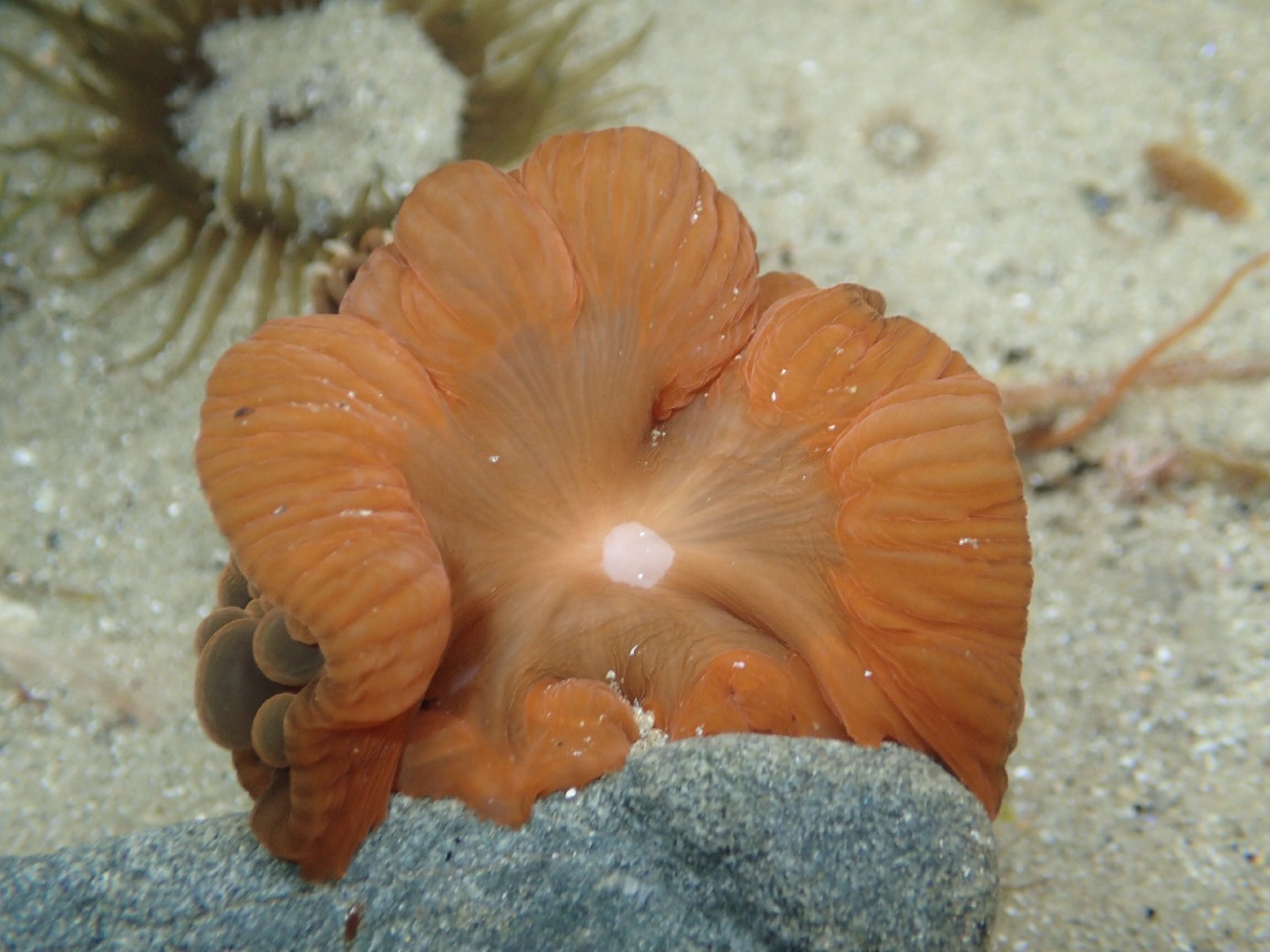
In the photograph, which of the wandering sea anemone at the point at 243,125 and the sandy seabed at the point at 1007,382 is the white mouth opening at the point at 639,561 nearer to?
the sandy seabed at the point at 1007,382

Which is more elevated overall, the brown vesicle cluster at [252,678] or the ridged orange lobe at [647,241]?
the ridged orange lobe at [647,241]

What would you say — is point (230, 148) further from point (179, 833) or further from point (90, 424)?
point (179, 833)

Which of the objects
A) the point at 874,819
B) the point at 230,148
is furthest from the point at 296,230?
the point at 874,819

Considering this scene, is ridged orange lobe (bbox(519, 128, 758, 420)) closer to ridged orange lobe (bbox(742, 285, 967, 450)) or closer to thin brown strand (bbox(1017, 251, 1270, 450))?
ridged orange lobe (bbox(742, 285, 967, 450))

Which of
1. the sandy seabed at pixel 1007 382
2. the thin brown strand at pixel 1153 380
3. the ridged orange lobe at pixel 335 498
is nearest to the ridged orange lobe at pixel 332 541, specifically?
the ridged orange lobe at pixel 335 498

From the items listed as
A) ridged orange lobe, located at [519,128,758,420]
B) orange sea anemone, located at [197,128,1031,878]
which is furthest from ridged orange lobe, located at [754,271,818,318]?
ridged orange lobe, located at [519,128,758,420]

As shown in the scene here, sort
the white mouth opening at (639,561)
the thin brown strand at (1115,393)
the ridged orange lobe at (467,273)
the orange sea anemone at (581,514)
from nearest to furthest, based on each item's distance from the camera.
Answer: the orange sea anemone at (581,514)
the ridged orange lobe at (467,273)
the white mouth opening at (639,561)
the thin brown strand at (1115,393)

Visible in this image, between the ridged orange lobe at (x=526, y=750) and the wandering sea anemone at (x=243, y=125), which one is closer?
the ridged orange lobe at (x=526, y=750)
